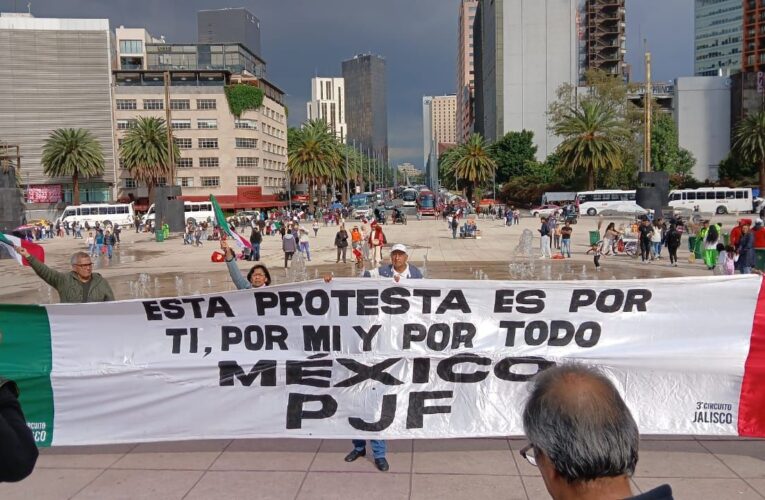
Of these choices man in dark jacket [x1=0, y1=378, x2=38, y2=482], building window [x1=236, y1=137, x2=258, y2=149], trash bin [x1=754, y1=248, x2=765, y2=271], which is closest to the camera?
man in dark jacket [x1=0, y1=378, x2=38, y2=482]

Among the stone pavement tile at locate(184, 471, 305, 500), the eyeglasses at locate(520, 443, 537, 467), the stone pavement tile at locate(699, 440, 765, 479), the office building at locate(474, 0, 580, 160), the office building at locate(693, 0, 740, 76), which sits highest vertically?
the office building at locate(693, 0, 740, 76)

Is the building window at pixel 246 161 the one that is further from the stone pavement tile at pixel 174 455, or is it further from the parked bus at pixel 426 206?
the stone pavement tile at pixel 174 455

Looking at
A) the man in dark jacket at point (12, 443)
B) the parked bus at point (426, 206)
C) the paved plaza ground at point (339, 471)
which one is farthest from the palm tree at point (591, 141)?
the man in dark jacket at point (12, 443)

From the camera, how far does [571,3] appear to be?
102625 millimetres

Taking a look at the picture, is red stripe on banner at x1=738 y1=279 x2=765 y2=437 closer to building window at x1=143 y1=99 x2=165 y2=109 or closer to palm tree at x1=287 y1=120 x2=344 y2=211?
palm tree at x1=287 y1=120 x2=344 y2=211

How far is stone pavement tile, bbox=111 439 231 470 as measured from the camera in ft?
18.7

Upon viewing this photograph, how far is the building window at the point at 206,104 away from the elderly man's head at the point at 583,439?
9176 cm

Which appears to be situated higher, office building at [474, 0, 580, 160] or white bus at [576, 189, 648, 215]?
office building at [474, 0, 580, 160]

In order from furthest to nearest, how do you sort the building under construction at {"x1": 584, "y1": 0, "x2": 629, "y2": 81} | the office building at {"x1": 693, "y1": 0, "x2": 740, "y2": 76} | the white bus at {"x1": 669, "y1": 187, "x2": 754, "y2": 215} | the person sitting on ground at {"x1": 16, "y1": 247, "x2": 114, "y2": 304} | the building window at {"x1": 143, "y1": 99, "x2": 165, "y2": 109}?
the office building at {"x1": 693, "y1": 0, "x2": 740, "y2": 76} < the building under construction at {"x1": 584, "y1": 0, "x2": 629, "y2": 81} < the building window at {"x1": 143, "y1": 99, "x2": 165, "y2": 109} < the white bus at {"x1": 669, "y1": 187, "x2": 754, "y2": 215} < the person sitting on ground at {"x1": 16, "y1": 247, "x2": 114, "y2": 304}

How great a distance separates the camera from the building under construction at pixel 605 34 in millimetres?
106312

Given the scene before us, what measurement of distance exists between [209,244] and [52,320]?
3638 centimetres

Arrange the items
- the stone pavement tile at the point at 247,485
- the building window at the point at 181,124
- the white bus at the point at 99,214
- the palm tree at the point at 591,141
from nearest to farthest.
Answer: the stone pavement tile at the point at 247,485
the white bus at the point at 99,214
the palm tree at the point at 591,141
the building window at the point at 181,124

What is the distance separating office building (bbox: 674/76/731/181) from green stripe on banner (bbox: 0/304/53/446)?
9918 cm

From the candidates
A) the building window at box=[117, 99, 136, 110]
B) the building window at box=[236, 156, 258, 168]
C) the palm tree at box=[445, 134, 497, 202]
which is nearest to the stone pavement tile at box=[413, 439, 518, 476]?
the palm tree at box=[445, 134, 497, 202]
